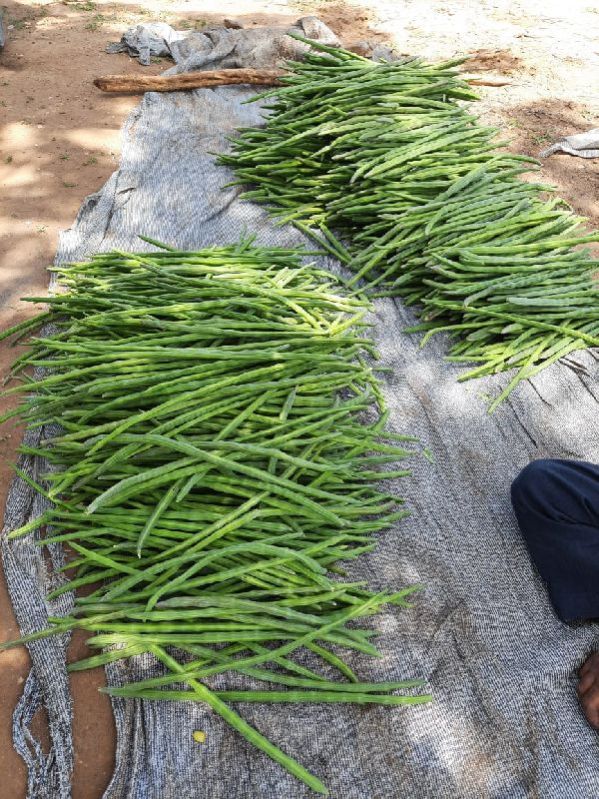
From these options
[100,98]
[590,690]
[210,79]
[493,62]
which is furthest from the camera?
[493,62]

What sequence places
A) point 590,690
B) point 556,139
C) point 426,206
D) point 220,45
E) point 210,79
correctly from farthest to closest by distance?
point 220,45, point 556,139, point 210,79, point 426,206, point 590,690

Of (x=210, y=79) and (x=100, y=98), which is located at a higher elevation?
(x=210, y=79)

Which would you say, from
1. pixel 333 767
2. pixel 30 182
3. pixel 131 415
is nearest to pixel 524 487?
pixel 333 767

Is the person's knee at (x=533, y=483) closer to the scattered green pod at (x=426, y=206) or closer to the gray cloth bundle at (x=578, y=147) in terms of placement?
the scattered green pod at (x=426, y=206)

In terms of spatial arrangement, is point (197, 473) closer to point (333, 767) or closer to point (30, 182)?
point (333, 767)

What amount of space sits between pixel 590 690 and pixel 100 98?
531 centimetres

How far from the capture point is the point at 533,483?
2.44m

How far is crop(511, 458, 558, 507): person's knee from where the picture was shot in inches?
94.9

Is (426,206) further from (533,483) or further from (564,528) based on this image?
(564,528)

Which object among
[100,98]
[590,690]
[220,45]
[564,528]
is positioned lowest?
[100,98]

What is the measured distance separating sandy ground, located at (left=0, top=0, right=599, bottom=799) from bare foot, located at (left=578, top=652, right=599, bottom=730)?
4.43ft

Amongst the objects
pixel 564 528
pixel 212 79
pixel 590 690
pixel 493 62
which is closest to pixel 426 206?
pixel 564 528

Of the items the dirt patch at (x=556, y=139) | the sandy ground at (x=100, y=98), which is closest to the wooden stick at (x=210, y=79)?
the sandy ground at (x=100, y=98)

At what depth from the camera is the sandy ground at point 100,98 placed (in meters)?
2.17
